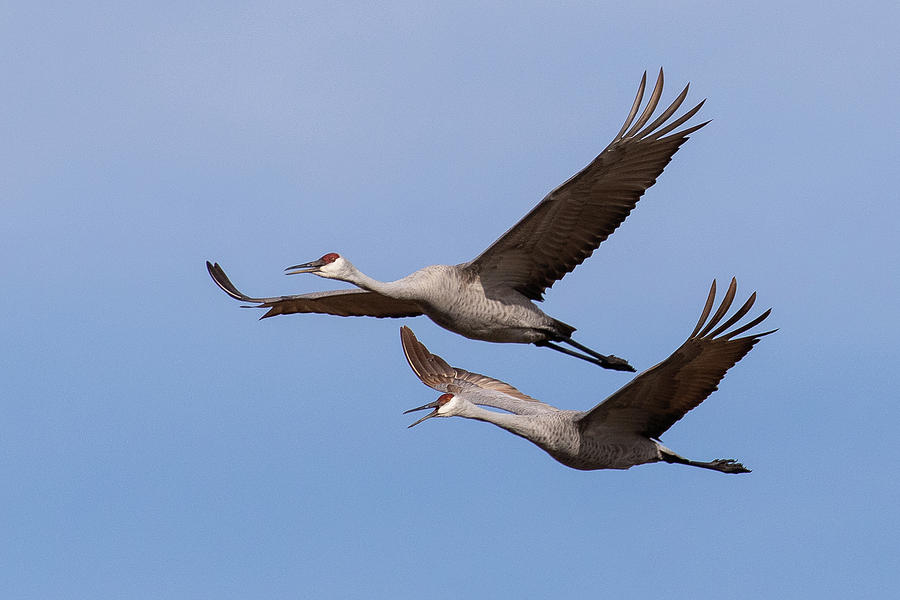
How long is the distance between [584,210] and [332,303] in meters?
3.44

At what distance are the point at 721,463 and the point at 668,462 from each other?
597 millimetres

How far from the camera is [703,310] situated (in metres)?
14.8

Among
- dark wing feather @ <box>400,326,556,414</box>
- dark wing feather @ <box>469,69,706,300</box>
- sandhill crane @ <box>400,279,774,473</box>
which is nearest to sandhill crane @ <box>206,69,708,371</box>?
dark wing feather @ <box>469,69,706,300</box>

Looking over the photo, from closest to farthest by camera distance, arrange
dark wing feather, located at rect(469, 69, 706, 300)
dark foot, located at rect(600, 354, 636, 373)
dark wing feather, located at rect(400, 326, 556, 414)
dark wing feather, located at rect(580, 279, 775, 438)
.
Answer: dark wing feather, located at rect(580, 279, 775, 438), dark wing feather, located at rect(469, 69, 706, 300), dark foot, located at rect(600, 354, 636, 373), dark wing feather, located at rect(400, 326, 556, 414)

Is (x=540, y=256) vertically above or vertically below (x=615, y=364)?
above

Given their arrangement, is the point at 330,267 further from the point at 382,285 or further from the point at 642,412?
the point at 642,412

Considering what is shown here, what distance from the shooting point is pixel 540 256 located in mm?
16500

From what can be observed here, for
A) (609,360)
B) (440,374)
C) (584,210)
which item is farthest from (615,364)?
(440,374)

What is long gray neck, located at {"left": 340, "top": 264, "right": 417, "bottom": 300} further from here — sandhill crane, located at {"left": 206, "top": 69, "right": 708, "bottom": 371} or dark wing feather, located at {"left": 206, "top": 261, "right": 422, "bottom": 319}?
dark wing feather, located at {"left": 206, "top": 261, "right": 422, "bottom": 319}

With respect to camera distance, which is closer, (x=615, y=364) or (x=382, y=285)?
(x=382, y=285)

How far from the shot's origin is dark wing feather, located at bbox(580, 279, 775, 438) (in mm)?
14758

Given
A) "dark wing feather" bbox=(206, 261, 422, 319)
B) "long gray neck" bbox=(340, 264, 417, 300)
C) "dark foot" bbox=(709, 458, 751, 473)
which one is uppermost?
"dark wing feather" bbox=(206, 261, 422, 319)

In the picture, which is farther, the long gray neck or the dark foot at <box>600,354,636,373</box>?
the dark foot at <box>600,354,636,373</box>

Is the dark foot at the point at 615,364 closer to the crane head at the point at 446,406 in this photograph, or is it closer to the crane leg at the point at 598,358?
the crane leg at the point at 598,358
